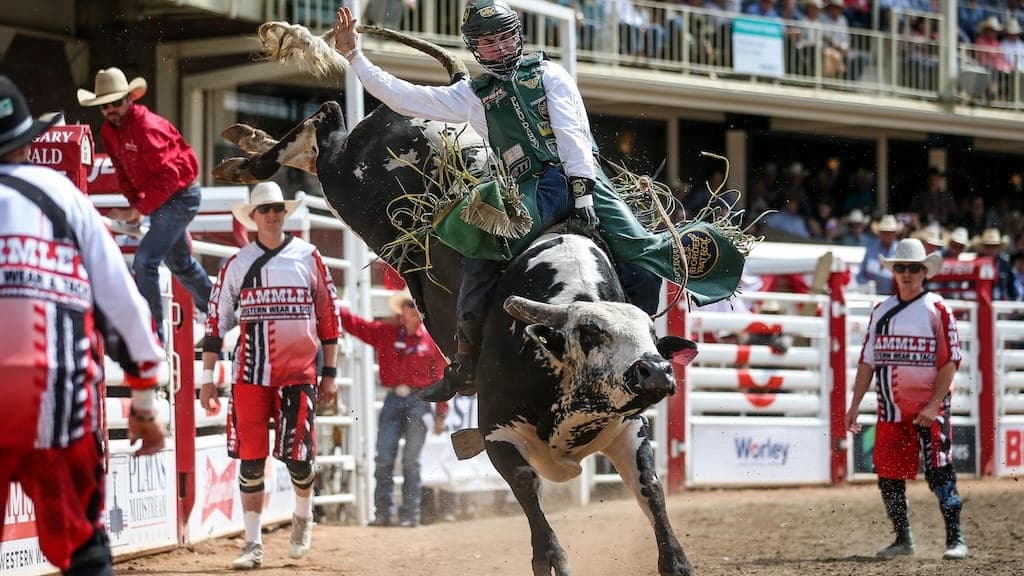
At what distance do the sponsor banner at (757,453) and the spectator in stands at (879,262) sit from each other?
233cm

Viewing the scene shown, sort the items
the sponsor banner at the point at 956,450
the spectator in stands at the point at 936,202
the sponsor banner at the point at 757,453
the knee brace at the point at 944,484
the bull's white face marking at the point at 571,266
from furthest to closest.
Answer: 1. the spectator in stands at the point at 936,202
2. the sponsor banner at the point at 956,450
3. the sponsor banner at the point at 757,453
4. the knee brace at the point at 944,484
5. the bull's white face marking at the point at 571,266

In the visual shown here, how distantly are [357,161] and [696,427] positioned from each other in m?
5.73

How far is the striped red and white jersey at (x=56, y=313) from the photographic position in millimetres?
3568

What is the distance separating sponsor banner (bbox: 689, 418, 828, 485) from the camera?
39.7 ft

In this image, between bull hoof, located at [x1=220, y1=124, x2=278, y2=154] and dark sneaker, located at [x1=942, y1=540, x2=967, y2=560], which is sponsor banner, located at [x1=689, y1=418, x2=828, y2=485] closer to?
dark sneaker, located at [x1=942, y1=540, x2=967, y2=560]

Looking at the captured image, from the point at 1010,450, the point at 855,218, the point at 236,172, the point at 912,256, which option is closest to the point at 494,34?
the point at 236,172

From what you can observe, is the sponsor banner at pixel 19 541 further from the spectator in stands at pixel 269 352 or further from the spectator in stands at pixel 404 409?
the spectator in stands at pixel 404 409

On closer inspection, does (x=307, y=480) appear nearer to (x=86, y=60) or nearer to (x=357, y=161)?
Result: (x=357, y=161)

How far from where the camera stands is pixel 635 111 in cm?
1891

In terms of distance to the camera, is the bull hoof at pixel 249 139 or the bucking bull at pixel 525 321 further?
the bull hoof at pixel 249 139

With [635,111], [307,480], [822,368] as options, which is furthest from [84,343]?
[635,111]

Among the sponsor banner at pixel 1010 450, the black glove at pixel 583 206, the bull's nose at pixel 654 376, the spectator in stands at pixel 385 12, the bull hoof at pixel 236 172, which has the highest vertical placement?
the spectator in stands at pixel 385 12

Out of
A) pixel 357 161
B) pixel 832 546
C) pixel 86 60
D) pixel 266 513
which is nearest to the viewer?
pixel 357 161

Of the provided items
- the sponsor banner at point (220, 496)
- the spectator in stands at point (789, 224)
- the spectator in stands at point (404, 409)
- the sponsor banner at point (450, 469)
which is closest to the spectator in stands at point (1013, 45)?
the spectator in stands at point (789, 224)
